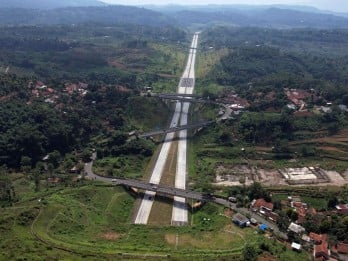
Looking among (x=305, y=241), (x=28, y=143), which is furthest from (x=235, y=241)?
(x=28, y=143)

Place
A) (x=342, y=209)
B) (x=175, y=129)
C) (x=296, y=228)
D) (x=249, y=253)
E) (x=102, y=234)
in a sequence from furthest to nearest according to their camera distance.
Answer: (x=175, y=129), (x=342, y=209), (x=296, y=228), (x=102, y=234), (x=249, y=253)

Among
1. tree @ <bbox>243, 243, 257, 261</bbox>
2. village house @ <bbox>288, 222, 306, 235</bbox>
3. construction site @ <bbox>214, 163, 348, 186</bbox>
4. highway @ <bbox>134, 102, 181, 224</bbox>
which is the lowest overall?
highway @ <bbox>134, 102, 181, 224</bbox>

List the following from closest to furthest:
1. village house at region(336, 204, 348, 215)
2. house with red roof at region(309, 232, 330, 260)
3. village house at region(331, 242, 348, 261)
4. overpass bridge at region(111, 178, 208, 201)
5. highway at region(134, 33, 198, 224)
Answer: house with red roof at region(309, 232, 330, 260), village house at region(331, 242, 348, 261), village house at region(336, 204, 348, 215), highway at region(134, 33, 198, 224), overpass bridge at region(111, 178, 208, 201)

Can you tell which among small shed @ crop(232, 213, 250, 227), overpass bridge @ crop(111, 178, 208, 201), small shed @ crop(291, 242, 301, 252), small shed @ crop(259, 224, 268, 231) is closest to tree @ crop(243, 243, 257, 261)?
small shed @ crop(291, 242, 301, 252)

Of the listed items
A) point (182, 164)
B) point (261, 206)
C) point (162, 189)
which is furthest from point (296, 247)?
point (182, 164)

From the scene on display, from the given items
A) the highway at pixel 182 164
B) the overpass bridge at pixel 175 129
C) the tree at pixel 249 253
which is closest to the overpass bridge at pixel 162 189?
the highway at pixel 182 164

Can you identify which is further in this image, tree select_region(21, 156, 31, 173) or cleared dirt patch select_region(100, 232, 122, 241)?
tree select_region(21, 156, 31, 173)

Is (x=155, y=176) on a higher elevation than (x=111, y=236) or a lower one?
lower

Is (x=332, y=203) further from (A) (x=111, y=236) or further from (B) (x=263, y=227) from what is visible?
(A) (x=111, y=236)

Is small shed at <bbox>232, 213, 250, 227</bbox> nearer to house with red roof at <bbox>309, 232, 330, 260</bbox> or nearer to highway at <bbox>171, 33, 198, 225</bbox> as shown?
highway at <bbox>171, 33, 198, 225</bbox>
